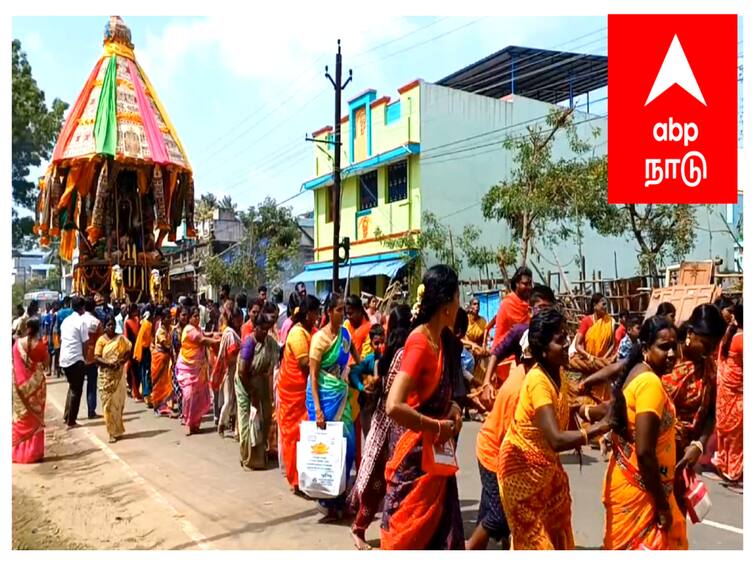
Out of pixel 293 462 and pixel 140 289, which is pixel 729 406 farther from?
pixel 140 289

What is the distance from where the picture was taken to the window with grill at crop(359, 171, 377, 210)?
762 inches

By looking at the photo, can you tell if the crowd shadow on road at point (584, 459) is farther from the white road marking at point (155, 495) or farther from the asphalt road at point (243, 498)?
the white road marking at point (155, 495)

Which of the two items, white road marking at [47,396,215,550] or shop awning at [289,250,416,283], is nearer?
white road marking at [47,396,215,550]

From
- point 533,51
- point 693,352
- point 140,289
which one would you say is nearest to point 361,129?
point 533,51

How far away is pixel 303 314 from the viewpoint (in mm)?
5488

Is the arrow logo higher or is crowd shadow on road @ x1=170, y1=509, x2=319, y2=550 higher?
the arrow logo

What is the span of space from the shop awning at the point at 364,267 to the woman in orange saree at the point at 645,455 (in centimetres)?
1389

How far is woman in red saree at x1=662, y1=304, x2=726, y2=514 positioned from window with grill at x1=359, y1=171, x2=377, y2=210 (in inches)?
621

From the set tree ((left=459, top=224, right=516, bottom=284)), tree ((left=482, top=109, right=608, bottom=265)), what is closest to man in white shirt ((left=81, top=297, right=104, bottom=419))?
tree ((left=482, top=109, right=608, bottom=265))

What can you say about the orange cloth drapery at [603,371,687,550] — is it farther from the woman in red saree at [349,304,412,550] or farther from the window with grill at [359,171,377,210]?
the window with grill at [359,171,377,210]

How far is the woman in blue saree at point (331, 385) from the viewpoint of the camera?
4.89 metres

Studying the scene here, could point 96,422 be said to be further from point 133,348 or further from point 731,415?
point 731,415

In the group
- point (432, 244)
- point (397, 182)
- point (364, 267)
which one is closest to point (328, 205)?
point (364, 267)

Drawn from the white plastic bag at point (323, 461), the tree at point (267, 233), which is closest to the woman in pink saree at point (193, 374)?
the white plastic bag at point (323, 461)
